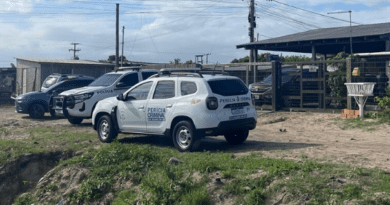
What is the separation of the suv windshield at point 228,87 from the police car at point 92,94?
668 centimetres

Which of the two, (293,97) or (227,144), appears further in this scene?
(293,97)

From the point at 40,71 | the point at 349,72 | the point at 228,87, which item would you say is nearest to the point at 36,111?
the point at 228,87

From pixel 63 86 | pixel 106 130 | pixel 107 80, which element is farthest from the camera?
pixel 63 86

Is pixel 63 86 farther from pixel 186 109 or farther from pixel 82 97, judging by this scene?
pixel 186 109

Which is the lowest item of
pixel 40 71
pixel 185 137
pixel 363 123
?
pixel 185 137

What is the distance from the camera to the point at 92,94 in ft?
52.3

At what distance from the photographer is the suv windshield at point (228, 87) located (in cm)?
999

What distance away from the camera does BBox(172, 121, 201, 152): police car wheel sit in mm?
9820

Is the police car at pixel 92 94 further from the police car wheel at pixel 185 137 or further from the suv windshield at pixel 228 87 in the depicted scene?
the suv windshield at pixel 228 87

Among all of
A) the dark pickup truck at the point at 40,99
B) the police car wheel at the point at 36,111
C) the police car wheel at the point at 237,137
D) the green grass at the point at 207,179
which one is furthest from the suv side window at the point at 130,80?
the police car wheel at the point at 237,137

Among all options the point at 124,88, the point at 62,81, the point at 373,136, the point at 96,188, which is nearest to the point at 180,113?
the point at 96,188

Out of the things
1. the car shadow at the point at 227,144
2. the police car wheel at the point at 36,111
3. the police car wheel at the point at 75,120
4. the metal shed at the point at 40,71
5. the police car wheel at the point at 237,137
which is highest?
the metal shed at the point at 40,71

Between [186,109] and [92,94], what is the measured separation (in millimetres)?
6883

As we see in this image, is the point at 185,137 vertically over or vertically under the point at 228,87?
under
